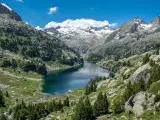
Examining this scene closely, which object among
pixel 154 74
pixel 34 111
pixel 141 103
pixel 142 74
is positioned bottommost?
pixel 34 111

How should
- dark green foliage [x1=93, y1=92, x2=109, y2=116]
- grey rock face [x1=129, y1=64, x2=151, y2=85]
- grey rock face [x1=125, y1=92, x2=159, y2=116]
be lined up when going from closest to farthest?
1. grey rock face [x1=125, y1=92, x2=159, y2=116]
2. dark green foliage [x1=93, y1=92, x2=109, y2=116]
3. grey rock face [x1=129, y1=64, x2=151, y2=85]

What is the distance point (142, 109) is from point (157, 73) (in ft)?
105

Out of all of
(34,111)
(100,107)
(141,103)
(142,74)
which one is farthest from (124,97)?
(34,111)

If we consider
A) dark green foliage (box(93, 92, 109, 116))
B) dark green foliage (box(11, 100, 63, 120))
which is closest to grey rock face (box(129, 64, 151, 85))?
dark green foliage (box(93, 92, 109, 116))

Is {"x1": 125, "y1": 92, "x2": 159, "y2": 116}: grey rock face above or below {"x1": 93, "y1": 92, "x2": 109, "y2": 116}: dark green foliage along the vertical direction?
above

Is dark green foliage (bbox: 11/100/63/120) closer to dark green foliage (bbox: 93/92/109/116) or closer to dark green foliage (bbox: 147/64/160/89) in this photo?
dark green foliage (bbox: 93/92/109/116)

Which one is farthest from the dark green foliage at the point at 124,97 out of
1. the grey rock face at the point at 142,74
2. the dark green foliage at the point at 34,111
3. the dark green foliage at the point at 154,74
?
the dark green foliage at the point at 34,111

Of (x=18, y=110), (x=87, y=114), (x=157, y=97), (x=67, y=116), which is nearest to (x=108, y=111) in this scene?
(x=87, y=114)

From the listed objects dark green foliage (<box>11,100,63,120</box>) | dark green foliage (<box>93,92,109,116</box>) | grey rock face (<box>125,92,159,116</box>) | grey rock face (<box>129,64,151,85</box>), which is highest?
grey rock face (<box>129,64,151,85</box>)

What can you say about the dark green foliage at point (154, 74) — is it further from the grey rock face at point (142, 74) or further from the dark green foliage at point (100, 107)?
the dark green foliage at point (100, 107)

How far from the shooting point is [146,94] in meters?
89.4

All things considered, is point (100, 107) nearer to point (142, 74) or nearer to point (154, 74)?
point (154, 74)

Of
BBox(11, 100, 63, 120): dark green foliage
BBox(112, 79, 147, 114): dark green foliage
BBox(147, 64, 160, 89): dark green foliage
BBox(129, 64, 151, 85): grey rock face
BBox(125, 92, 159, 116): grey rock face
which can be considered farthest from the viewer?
BBox(129, 64, 151, 85): grey rock face

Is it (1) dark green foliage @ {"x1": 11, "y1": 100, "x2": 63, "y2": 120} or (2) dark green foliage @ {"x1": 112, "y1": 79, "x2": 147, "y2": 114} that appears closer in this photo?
(2) dark green foliage @ {"x1": 112, "y1": 79, "x2": 147, "y2": 114}
